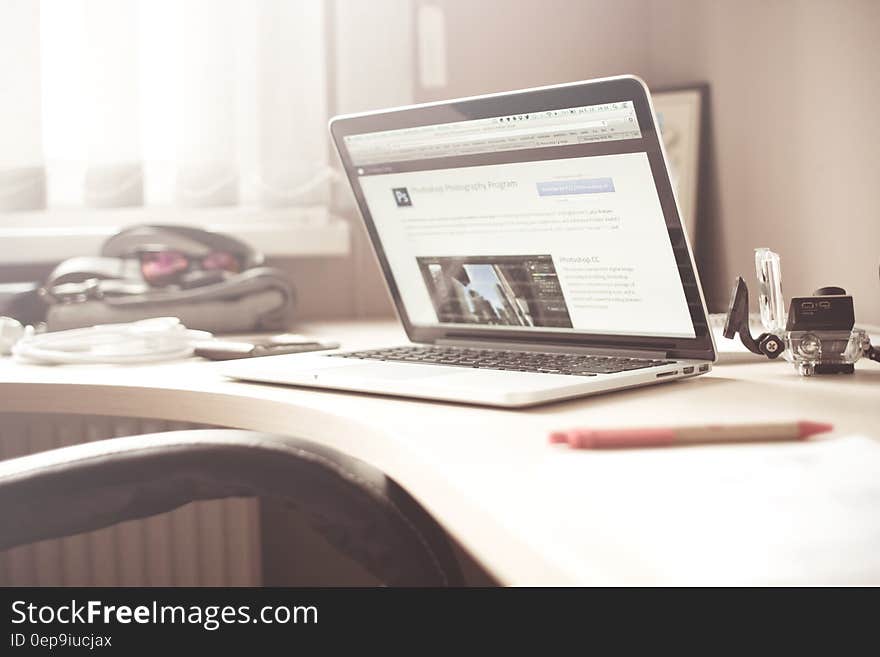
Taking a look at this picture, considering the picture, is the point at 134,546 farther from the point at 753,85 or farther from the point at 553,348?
the point at 753,85

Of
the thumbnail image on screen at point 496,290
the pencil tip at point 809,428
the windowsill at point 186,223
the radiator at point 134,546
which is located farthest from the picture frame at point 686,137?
the pencil tip at point 809,428

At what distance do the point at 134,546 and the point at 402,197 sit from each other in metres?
0.85

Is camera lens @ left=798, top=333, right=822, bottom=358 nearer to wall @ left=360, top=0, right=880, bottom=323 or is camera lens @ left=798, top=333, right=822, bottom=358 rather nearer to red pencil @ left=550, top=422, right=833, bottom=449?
red pencil @ left=550, top=422, right=833, bottom=449

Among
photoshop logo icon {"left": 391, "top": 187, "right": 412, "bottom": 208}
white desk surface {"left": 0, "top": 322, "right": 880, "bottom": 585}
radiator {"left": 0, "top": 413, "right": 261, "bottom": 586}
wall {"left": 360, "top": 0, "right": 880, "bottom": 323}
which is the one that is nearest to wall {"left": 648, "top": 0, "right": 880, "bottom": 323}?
wall {"left": 360, "top": 0, "right": 880, "bottom": 323}

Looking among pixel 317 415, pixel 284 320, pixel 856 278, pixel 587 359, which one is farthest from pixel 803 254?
pixel 317 415

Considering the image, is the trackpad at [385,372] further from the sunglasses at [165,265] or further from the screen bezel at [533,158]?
the sunglasses at [165,265]

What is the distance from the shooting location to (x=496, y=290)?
3.16ft

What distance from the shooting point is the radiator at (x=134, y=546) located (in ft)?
5.06

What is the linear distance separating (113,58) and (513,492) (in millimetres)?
1379

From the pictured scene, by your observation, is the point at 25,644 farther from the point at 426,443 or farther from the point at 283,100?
the point at 283,100

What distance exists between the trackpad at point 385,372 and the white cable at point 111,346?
0.30 metres

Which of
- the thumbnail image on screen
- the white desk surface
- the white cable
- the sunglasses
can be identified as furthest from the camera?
the sunglasses

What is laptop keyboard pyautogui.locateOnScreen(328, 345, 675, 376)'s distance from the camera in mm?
786

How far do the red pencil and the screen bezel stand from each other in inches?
10.8
